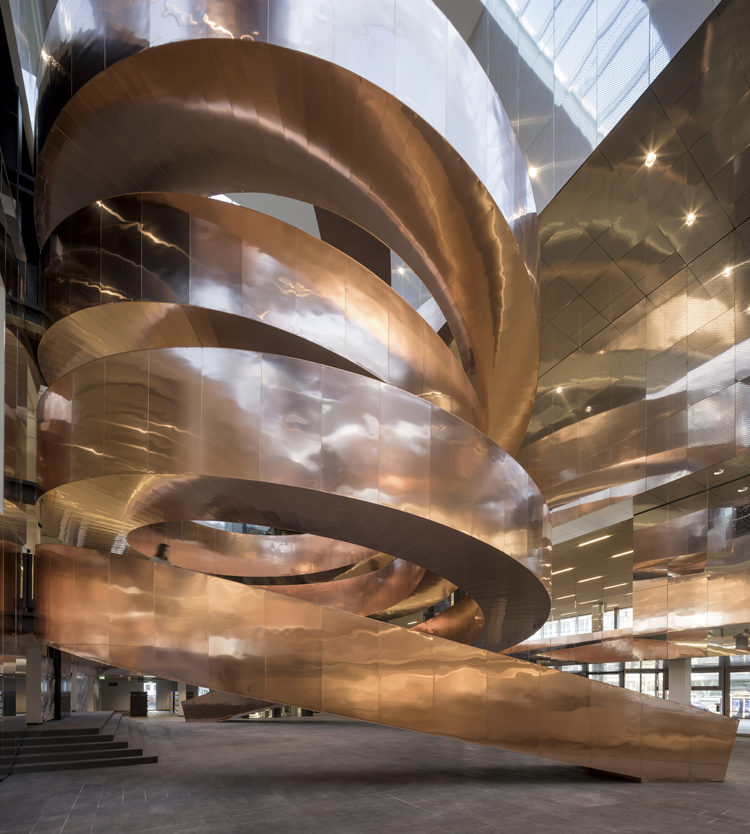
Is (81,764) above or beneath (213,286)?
beneath

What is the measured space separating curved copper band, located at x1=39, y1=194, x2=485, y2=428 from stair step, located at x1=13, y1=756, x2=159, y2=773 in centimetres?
786

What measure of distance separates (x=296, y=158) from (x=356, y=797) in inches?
396

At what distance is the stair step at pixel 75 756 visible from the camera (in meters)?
12.4

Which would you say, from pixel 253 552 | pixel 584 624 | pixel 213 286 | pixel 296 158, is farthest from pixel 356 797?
pixel 584 624

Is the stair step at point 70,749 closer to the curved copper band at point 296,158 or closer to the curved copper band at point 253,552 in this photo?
the curved copper band at point 253,552

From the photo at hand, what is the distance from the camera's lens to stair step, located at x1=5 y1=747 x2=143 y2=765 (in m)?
12.4

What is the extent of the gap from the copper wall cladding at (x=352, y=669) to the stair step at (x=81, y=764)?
3.31 metres

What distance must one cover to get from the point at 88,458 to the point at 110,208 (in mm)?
4886

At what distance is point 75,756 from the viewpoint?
1277 centimetres

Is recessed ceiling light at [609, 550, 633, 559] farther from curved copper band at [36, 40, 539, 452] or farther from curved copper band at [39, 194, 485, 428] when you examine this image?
curved copper band at [39, 194, 485, 428]

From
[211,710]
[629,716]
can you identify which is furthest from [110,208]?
[211,710]

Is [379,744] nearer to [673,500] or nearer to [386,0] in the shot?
[673,500]

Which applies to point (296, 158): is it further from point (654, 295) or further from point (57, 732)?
point (57, 732)

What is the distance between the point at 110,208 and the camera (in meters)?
12.0
